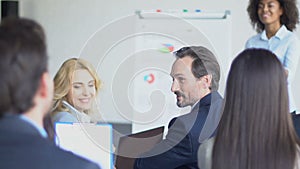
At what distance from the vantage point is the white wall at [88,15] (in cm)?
534

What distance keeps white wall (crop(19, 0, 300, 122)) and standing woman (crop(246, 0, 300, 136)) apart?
1.37 metres

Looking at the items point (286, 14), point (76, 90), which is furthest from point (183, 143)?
point (286, 14)

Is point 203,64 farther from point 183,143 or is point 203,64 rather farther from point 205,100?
point 183,143

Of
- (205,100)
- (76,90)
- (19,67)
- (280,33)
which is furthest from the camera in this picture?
(280,33)

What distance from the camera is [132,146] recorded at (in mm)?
2805

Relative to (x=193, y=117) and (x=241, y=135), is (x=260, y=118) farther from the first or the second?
(x=193, y=117)

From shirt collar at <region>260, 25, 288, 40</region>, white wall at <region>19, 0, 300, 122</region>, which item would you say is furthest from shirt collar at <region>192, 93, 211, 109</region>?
white wall at <region>19, 0, 300, 122</region>

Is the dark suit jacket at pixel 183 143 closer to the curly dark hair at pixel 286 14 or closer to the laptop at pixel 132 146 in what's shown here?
the laptop at pixel 132 146

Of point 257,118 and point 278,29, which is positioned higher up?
point 278,29

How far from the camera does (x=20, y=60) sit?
1.01m

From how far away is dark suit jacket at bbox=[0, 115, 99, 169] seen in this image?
3.37ft

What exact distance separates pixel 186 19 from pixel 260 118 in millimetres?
3667

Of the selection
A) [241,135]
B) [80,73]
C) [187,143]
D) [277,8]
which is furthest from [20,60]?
[277,8]

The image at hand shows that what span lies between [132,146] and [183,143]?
22.6 inches
